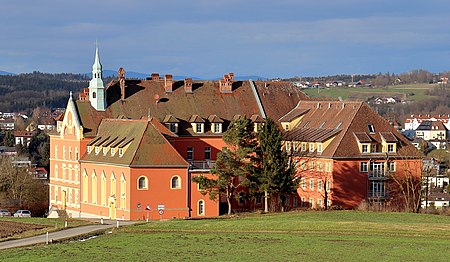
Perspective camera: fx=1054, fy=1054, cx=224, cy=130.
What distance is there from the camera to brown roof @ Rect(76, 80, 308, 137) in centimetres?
9700

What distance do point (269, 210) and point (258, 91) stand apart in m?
18.4

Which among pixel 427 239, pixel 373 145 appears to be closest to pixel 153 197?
pixel 373 145

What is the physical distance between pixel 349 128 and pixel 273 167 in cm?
899

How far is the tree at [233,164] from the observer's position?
86.5m

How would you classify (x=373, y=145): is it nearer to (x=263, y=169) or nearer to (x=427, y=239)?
(x=263, y=169)

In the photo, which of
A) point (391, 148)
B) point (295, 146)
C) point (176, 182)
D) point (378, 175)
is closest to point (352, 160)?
point (378, 175)

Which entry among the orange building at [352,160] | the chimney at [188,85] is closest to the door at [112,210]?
the orange building at [352,160]

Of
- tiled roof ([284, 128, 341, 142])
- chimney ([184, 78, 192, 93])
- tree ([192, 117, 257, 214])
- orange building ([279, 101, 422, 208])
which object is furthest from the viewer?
chimney ([184, 78, 192, 93])

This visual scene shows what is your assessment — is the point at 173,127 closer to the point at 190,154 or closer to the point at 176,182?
the point at 190,154

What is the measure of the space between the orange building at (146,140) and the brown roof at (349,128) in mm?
6180

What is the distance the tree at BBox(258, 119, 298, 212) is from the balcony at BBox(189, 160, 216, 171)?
5.20 m

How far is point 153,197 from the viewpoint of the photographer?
282 feet

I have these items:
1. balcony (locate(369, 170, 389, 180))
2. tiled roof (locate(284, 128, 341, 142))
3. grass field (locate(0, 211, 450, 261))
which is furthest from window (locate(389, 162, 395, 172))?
grass field (locate(0, 211, 450, 261))

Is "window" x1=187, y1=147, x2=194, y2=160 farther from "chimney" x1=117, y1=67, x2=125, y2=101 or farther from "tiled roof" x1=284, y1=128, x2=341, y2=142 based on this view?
"tiled roof" x1=284, y1=128, x2=341, y2=142
